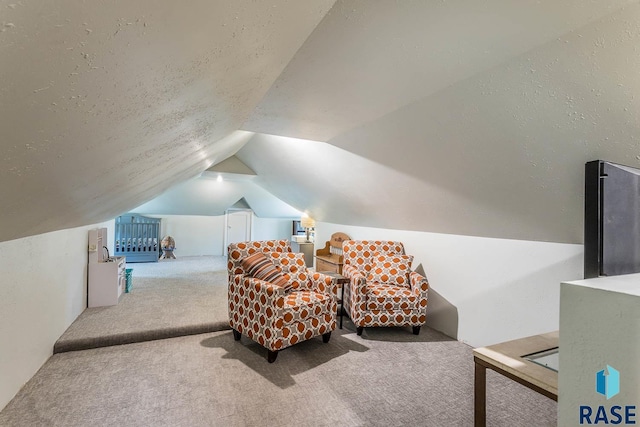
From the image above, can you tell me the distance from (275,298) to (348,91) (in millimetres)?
1662

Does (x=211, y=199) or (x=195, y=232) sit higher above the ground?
(x=211, y=199)

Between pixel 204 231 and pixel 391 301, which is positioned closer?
pixel 391 301

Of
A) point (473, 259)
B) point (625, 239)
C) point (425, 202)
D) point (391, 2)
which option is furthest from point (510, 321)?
point (391, 2)

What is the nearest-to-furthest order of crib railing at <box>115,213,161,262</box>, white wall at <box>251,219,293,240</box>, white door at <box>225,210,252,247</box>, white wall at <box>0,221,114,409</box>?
white wall at <box>0,221,114,409</box> → crib railing at <box>115,213,161,262</box> → white door at <box>225,210,252,247</box> → white wall at <box>251,219,293,240</box>

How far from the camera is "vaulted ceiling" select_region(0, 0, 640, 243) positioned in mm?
609

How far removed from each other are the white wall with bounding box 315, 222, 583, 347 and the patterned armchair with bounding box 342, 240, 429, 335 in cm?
20

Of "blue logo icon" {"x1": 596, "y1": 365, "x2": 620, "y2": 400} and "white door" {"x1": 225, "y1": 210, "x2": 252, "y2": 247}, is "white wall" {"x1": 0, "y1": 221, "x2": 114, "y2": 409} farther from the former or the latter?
"white door" {"x1": 225, "y1": 210, "x2": 252, "y2": 247}

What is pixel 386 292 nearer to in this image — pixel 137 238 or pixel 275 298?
pixel 275 298

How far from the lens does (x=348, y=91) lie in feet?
5.78

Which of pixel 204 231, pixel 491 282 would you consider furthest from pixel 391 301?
pixel 204 231

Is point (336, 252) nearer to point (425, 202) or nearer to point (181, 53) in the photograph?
point (425, 202)

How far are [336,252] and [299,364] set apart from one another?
2.59 metres

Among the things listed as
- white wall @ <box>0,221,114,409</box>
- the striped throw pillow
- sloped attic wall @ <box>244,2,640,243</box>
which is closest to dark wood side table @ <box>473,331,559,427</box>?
sloped attic wall @ <box>244,2,640,243</box>

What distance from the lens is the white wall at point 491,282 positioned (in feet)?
7.62
